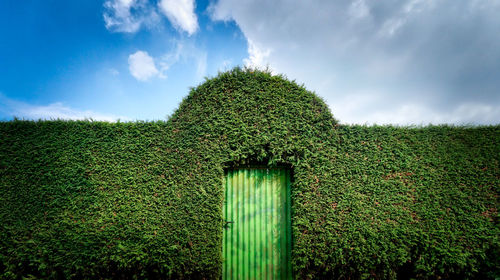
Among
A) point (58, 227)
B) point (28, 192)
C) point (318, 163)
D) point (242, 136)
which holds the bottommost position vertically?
point (58, 227)

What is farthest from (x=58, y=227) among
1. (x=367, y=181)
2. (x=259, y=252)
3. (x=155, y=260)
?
(x=367, y=181)

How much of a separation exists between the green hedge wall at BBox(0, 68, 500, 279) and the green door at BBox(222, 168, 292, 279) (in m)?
0.30

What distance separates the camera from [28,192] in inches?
163

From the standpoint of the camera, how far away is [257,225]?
14.0 feet

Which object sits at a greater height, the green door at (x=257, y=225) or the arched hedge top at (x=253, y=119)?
the arched hedge top at (x=253, y=119)

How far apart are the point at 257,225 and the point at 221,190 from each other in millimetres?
1107

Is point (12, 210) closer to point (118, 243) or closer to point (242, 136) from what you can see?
point (118, 243)

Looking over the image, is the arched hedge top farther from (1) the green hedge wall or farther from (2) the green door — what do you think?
(2) the green door

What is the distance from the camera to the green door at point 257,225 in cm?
418

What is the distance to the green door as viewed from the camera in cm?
418

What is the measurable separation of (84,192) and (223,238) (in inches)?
122

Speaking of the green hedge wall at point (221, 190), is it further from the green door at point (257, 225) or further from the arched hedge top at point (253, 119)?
the green door at point (257, 225)

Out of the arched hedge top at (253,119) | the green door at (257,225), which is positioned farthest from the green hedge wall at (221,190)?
the green door at (257,225)

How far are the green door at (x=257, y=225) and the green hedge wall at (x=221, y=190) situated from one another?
300 millimetres
